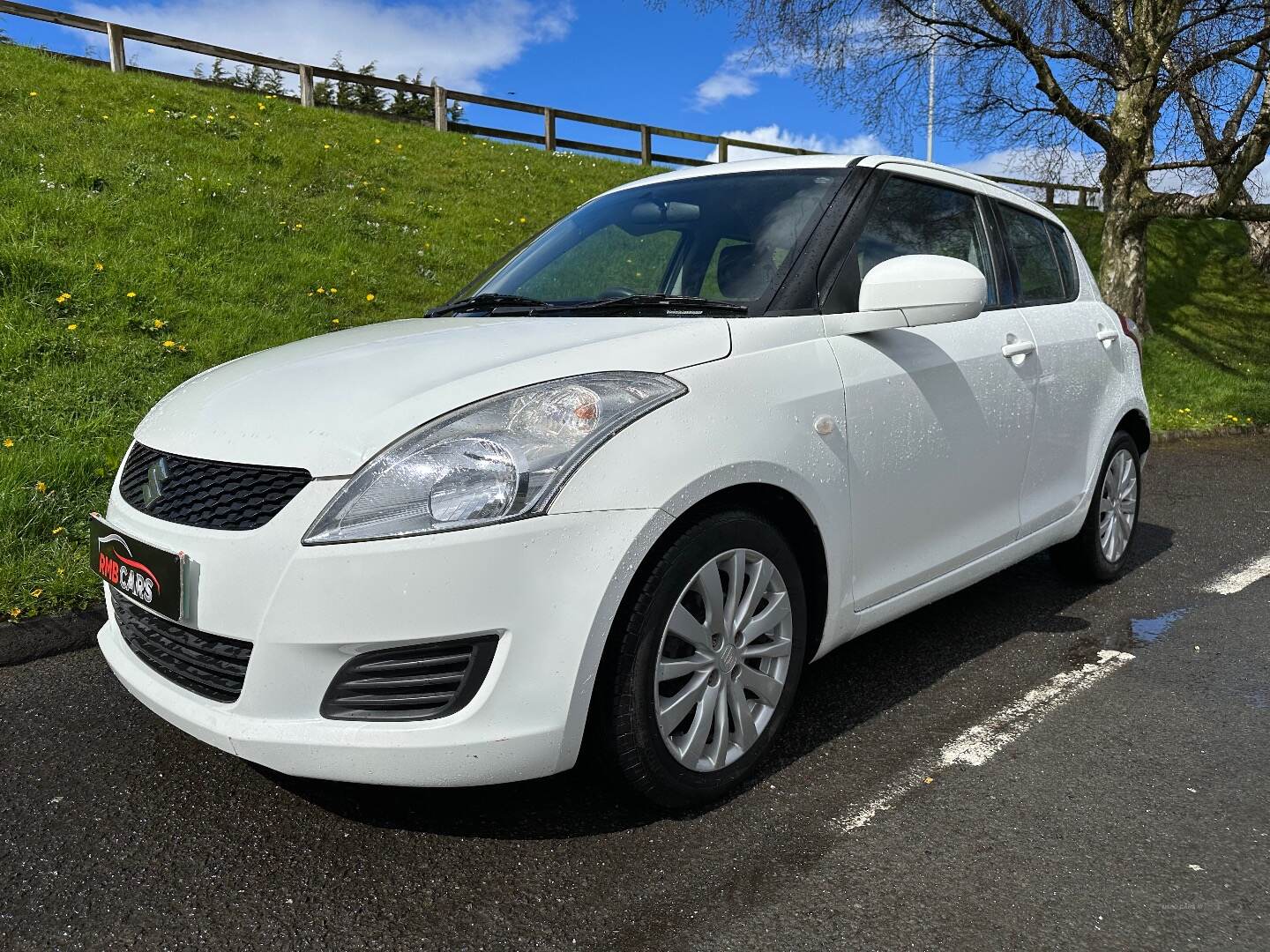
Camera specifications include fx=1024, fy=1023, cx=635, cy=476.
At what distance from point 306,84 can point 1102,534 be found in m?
14.3

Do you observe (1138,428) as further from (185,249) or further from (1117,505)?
(185,249)

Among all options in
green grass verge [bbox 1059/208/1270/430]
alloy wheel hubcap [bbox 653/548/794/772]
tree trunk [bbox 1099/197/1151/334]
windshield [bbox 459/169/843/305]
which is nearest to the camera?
alloy wheel hubcap [bbox 653/548/794/772]

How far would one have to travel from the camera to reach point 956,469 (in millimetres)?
3180

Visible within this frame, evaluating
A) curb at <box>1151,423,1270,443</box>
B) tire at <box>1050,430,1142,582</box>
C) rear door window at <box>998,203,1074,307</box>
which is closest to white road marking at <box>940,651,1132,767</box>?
tire at <box>1050,430,1142,582</box>

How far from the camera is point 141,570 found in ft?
7.75

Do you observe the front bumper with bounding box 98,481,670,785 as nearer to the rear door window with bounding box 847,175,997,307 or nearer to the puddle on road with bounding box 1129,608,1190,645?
the rear door window with bounding box 847,175,997,307

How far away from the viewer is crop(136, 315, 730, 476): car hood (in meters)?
2.20

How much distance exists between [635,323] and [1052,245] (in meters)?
2.40

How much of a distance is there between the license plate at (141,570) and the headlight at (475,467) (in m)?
0.39

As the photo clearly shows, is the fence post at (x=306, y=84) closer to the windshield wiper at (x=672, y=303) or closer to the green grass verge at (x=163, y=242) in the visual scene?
the green grass verge at (x=163, y=242)

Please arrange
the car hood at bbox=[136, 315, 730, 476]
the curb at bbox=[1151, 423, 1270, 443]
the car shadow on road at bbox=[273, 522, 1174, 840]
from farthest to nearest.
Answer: the curb at bbox=[1151, 423, 1270, 443], the car shadow on road at bbox=[273, 522, 1174, 840], the car hood at bbox=[136, 315, 730, 476]

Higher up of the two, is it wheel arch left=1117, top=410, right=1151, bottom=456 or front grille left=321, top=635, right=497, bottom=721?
wheel arch left=1117, top=410, right=1151, bottom=456

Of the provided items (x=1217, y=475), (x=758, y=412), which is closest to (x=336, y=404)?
(x=758, y=412)

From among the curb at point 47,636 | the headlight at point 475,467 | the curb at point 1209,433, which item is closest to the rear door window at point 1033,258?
the headlight at point 475,467
